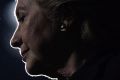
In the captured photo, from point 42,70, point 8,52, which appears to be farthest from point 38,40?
point 8,52

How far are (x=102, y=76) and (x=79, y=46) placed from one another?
6.0 inches

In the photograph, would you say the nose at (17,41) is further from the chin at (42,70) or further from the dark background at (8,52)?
the dark background at (8,52)

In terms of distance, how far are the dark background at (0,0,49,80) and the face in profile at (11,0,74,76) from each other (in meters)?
2.57

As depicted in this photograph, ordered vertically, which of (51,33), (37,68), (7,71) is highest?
(51,33)

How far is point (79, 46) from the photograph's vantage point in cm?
135

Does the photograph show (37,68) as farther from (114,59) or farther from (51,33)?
(114,59)

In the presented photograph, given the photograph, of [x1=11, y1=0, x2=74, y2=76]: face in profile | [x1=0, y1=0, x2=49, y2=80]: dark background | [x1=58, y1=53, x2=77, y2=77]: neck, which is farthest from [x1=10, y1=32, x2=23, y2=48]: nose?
[x1=0, y1=0, x2=49, y2=80]: dark background

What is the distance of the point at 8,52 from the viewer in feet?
14.2

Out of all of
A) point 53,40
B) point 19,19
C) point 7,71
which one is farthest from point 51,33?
point 7,71

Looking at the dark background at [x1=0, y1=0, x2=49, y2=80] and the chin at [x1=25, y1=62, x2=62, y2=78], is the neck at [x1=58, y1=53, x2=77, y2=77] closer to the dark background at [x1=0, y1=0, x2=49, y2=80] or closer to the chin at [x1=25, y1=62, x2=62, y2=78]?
the chin at [x1=25, y1=62, x2=62, y2=78]

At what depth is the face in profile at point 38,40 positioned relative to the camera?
53.7 inches

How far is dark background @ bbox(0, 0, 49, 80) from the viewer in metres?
4.12

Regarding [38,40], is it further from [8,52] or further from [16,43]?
[8,52]

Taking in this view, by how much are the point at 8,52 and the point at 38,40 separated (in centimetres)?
295
